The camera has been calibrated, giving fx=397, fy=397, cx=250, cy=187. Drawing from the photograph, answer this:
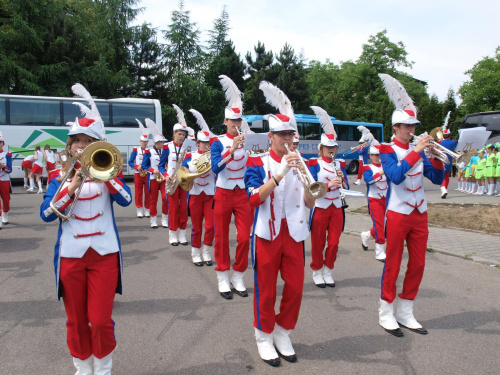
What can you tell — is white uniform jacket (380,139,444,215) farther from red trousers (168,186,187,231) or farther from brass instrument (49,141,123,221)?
red trousers (168,186,187,231)

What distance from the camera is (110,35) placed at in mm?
31609

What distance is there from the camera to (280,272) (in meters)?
3.46

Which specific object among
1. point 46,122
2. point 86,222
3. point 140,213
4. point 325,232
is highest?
point 46,122

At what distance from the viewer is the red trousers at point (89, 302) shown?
279cm

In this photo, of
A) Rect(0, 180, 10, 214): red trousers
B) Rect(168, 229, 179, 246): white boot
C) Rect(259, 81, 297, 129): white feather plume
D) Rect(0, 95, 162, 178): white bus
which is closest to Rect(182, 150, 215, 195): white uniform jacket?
Rect(168, 229, 179, 246): white boot

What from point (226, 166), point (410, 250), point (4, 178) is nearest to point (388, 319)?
point (410, 250)

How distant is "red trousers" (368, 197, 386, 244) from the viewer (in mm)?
6711

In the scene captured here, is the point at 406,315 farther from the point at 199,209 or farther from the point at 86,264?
the point at 199,209

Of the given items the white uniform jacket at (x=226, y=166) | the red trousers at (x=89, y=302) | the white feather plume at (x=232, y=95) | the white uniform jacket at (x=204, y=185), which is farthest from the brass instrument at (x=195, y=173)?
the red trousers at (x=89, y=302)

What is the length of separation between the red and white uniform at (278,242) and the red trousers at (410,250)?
47.2 inches

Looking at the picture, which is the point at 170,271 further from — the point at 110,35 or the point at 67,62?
the point at 110,35

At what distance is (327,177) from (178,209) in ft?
→ 11.0

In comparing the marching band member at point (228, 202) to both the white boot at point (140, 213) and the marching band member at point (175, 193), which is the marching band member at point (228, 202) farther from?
the white boot at point (140, 213)

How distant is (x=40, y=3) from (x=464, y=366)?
3337cm
